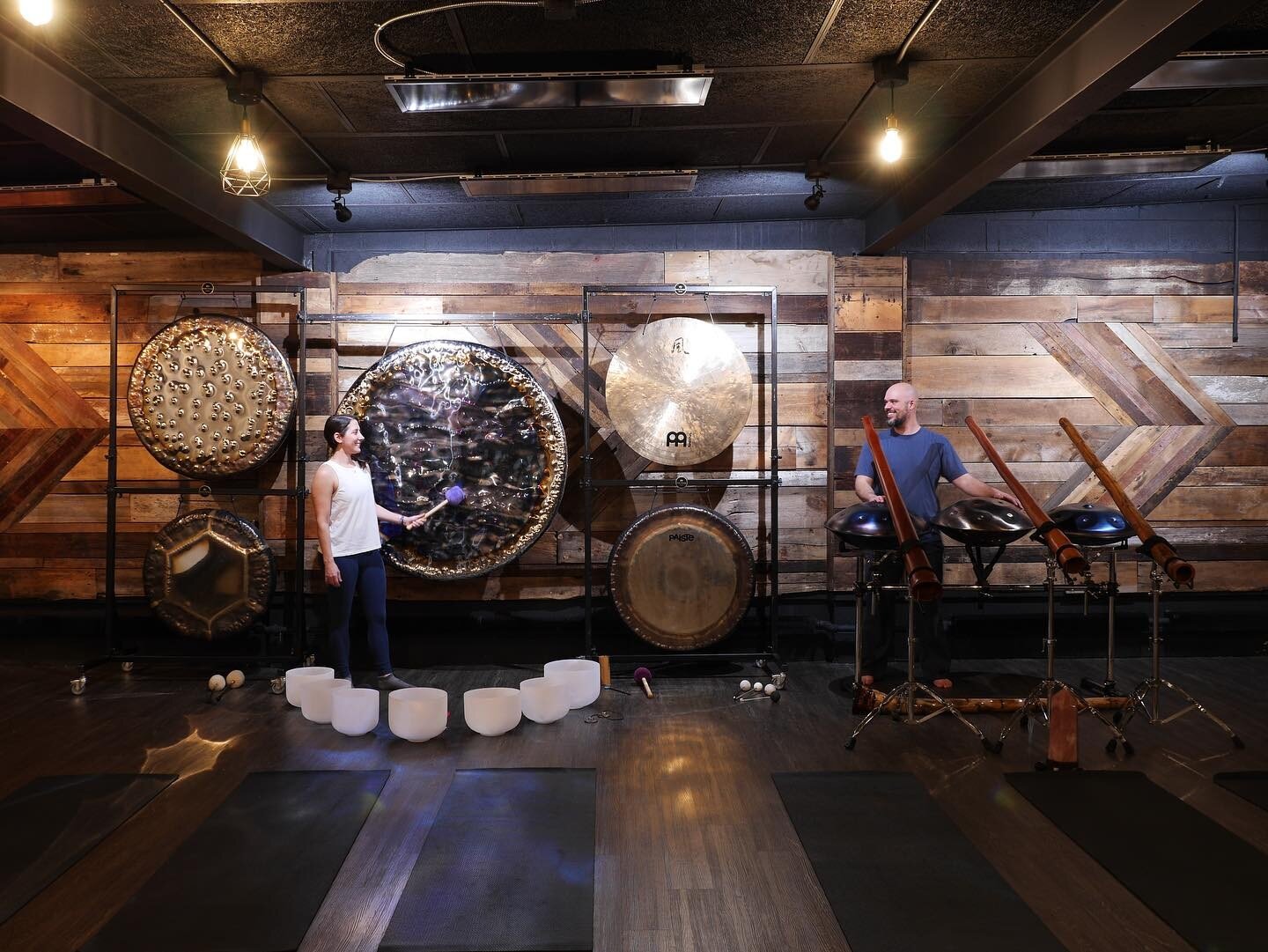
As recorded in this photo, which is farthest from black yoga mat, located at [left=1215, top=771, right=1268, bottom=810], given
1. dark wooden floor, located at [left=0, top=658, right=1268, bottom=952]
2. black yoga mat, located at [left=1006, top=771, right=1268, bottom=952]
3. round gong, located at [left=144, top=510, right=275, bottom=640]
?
round gong, located at [left=144, top=510, right=275, bottom=640]

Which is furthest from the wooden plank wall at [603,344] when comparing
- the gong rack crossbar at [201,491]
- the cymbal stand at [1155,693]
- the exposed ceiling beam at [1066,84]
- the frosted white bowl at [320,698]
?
the cymbal stand at [1155,693]

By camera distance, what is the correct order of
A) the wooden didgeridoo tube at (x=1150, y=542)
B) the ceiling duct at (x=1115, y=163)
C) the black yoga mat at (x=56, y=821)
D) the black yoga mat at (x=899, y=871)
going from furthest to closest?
the ceiling duct at (x=1115, y=163), the wooden didgeridoo tube at (x=1150, y=542), the black yoga mat at (x=56, y=821), the black yoga mat at (x=899, y=871)

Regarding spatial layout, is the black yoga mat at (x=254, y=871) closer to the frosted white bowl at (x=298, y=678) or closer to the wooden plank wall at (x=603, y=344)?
the frosted white bowl at (x=298, y=678)

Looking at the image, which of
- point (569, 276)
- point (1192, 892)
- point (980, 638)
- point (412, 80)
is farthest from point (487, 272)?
point (1192, 892)

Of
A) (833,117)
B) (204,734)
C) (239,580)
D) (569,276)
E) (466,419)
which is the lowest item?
(204,734)

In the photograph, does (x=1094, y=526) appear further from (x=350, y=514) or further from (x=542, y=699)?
(x=350, y=514)

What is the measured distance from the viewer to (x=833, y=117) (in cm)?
363

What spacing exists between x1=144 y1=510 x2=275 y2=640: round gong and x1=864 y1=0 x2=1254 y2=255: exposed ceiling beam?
3.89 meters

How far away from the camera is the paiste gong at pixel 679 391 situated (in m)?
4.46

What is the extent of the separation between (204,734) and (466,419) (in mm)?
1956

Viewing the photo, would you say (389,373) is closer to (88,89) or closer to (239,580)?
(239,580)

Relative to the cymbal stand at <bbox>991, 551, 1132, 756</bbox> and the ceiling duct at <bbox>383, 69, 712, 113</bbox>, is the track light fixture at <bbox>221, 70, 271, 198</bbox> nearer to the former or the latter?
the ceiling duct at <bbox>383, 69, 712, 113</bbox>

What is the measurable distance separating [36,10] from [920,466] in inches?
156

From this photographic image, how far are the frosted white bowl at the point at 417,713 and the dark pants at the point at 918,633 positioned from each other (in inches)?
88.2
